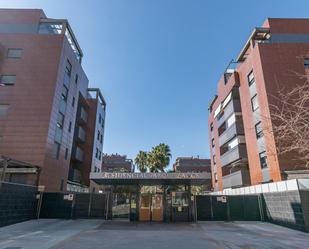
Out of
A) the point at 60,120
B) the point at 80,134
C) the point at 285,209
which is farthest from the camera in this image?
the point at 80,134

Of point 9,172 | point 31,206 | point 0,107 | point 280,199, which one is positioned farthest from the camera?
point 0,107

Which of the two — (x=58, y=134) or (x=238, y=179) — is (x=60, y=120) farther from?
(x=238, y=179)

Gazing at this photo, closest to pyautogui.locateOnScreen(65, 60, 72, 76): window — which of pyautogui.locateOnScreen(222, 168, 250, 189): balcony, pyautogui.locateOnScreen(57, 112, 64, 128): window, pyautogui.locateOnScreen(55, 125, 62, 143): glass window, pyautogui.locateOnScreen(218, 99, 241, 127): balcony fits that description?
pyautogui.locateOnScreen(57, 112, 64, 128): window

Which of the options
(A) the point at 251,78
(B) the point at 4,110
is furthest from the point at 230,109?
(B) the point at 4,110

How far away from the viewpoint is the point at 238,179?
27938 mm

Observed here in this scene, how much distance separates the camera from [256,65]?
24188 mm

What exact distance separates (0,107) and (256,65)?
2535 centimetres

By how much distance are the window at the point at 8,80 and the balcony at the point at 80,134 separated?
38.5 ft

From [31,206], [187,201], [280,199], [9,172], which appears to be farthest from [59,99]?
[280,199]

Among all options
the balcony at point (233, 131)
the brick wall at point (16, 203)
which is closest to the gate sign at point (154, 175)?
the brick wall at point (16, 203)

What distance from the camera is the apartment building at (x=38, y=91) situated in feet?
70.5

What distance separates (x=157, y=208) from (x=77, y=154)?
17.5 metres

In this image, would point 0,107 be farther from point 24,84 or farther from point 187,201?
point 187,201

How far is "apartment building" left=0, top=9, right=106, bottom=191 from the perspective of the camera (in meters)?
21.5
